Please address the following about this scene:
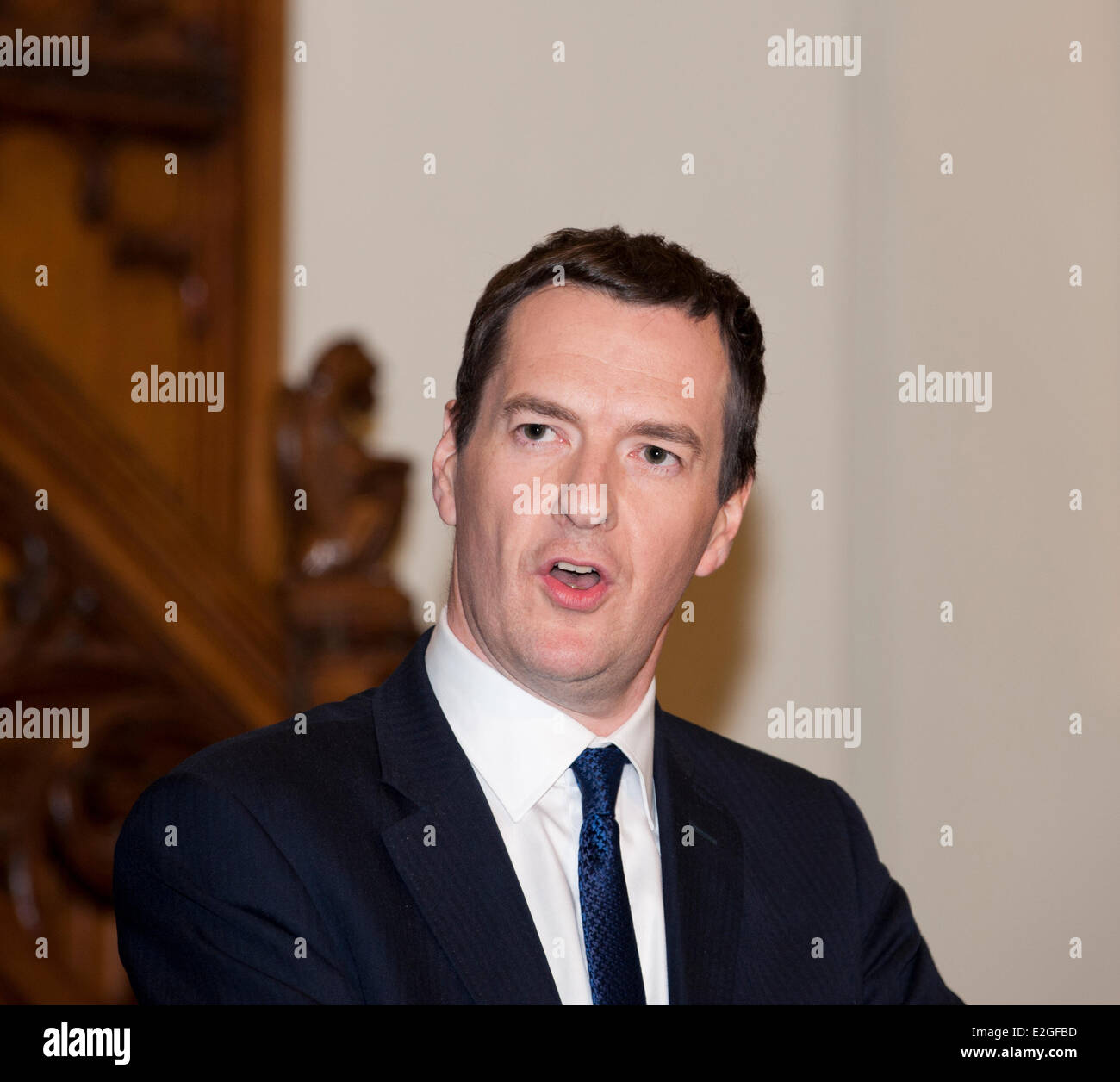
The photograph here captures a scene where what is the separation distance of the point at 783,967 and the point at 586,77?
2335 mm

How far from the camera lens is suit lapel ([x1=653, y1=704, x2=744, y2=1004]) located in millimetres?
1673

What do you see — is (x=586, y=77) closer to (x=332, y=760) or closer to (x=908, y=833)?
(x=908, y=833)

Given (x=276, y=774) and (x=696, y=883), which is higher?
(x=276, y=774)

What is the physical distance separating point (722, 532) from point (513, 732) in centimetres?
44

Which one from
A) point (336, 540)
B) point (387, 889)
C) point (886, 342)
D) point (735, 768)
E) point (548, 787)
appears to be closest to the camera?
point (387, 889)

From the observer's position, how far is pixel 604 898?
1630mm

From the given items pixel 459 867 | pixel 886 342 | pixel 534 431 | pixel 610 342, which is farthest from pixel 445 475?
pixel 886 342

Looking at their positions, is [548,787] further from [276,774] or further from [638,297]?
[638,297]

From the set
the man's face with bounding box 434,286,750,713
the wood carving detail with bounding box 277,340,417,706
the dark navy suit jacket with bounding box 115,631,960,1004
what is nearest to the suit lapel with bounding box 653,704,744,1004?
the dark navy suit jacket with bounding box 115,631,960,1004

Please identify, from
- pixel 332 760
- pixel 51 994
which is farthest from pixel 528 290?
pixel 51 994

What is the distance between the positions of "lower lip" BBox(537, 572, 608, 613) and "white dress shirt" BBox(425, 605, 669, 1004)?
0.11m

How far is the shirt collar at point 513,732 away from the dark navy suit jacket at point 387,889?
1.1 inches

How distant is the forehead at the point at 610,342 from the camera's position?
1727 mm
